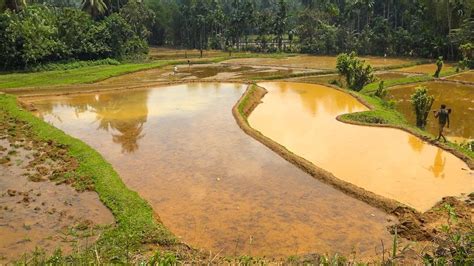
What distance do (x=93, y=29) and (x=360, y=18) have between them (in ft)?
111

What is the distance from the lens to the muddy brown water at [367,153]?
10438 mm

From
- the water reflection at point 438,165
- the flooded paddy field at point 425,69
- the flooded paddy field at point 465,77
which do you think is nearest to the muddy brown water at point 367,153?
the water reflection at point 438,165

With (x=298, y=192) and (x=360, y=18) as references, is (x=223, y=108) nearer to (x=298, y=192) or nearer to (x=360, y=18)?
(x=298, y=192)

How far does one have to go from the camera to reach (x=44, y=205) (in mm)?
9617

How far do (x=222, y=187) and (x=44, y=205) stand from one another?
4.18 m

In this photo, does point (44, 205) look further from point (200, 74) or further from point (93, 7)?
point (93, 7)

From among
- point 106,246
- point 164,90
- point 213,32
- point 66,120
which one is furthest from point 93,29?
point 106,246

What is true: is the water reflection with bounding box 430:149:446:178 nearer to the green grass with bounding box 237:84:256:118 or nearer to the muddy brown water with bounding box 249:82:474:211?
the muddy brown water with bounding box 249:82:474:211

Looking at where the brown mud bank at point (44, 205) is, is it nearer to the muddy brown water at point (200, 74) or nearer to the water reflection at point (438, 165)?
the water reflection at point (438, 165)

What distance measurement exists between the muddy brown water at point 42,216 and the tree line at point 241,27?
24.4 metres

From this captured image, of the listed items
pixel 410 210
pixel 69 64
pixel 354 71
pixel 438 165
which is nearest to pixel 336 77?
pixel 354 71

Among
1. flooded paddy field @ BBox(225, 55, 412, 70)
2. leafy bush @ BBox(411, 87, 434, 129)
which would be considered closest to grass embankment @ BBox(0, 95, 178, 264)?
leafy bush @ BBox(411, 87, 434, 129)

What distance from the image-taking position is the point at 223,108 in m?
19.9

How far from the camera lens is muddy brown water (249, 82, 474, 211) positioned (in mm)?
10438
